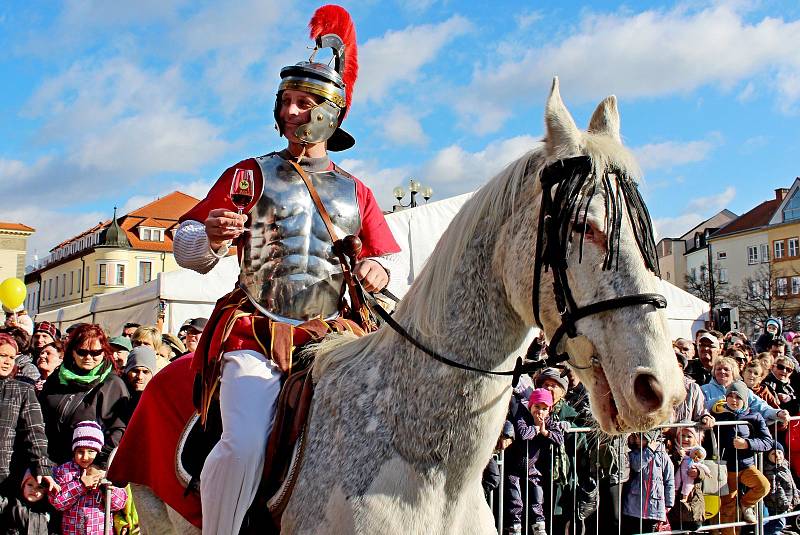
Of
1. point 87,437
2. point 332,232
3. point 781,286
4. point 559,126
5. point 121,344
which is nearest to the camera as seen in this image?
point 559,126

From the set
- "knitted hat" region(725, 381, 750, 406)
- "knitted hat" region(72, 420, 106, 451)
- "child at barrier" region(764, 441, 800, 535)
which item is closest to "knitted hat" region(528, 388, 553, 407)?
"knitted hat" region(725, 381, 750, 406)

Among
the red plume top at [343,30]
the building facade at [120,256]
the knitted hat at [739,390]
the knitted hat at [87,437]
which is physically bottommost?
the knitted hat at [87,437]

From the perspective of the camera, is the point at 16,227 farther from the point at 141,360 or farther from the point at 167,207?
the point at 141,360

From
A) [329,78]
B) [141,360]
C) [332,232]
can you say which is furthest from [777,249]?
[332,232]

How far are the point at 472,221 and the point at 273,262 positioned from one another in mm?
960

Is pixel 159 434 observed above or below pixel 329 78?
below

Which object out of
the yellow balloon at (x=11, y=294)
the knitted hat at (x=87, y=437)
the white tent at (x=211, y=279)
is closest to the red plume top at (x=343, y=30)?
the knitted hat at (x=87, y=437)

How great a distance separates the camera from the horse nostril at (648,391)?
7.05 ft

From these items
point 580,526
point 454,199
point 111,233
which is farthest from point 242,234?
point 111,233

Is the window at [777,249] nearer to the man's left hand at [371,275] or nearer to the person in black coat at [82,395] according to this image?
the person in black coat at [82,395]

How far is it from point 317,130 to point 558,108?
1.31 meters

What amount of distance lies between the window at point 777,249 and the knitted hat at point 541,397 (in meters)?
72.1

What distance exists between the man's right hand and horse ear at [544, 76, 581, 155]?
4.14 feet

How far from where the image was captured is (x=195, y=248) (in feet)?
10.5
